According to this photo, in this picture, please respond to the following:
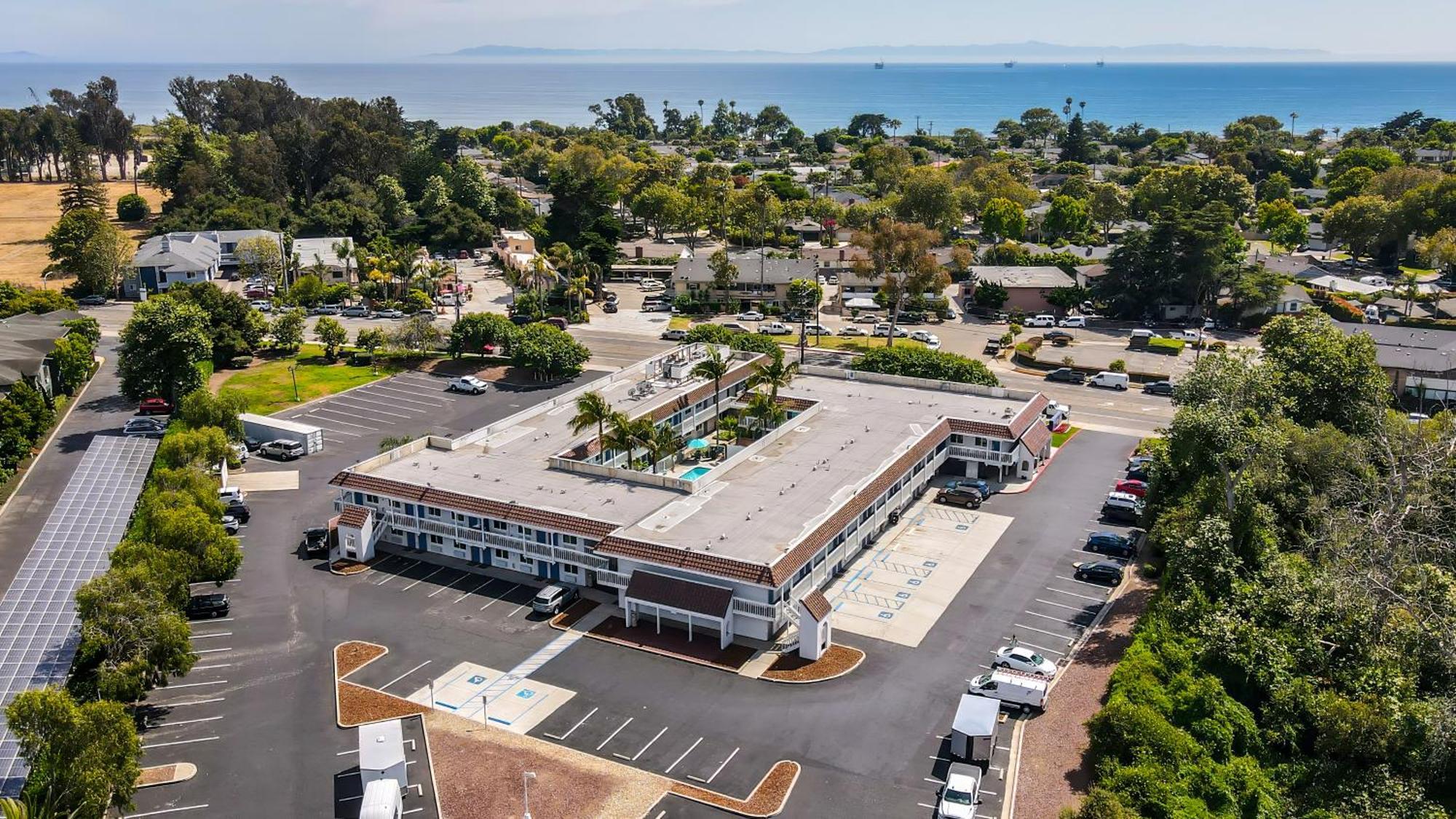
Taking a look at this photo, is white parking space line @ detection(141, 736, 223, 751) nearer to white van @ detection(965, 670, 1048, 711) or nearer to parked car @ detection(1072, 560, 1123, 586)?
white van @ detection(965, 670, 1048, 711)

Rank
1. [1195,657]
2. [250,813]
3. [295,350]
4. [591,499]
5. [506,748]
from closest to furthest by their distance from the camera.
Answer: [250,813]
[506,748]
[1195,657]
[591,499]
[295,350]

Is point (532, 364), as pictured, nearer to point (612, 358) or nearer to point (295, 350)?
point (612, 358)

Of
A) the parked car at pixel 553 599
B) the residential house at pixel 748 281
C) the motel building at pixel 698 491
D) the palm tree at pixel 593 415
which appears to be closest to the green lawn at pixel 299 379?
the motel building at pixel 698 491

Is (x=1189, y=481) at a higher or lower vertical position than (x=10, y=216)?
lower

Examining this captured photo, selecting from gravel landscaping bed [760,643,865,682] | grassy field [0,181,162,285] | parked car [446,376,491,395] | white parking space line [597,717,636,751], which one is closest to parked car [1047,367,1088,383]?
parked car [446,376,491,395]

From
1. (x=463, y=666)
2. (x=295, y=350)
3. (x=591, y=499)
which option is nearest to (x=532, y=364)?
(x=295, y=350)

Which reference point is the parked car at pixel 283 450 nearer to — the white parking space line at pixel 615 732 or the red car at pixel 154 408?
the red car at pixel 154 408

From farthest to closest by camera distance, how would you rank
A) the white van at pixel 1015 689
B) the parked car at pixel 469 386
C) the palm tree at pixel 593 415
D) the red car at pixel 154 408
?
1. the parked car at pixel 469 386
2. the red car at pixel 154 408
3. the palm tree at pixel 593 415
4. the white van at pixel 1015 689

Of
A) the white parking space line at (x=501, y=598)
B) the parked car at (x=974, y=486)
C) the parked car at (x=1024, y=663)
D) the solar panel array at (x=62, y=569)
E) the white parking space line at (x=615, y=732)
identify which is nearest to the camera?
the white parking space line at (x=615, y=732)
